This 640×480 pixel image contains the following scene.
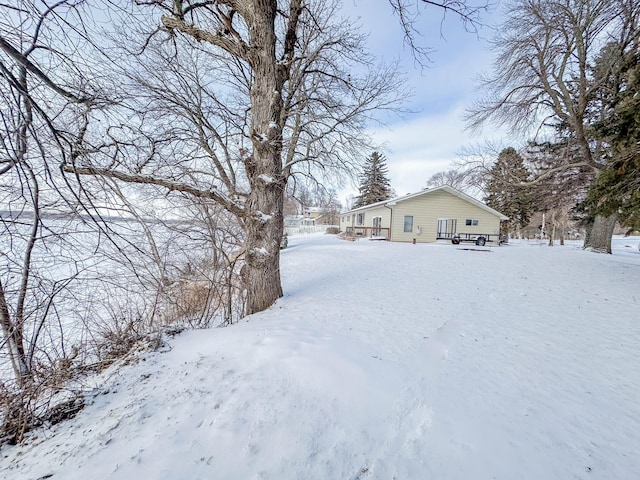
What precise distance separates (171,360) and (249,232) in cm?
236

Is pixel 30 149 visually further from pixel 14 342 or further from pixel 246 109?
pixel 246 109

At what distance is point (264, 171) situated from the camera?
4.37m

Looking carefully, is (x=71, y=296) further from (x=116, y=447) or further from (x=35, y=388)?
(x=116, y=447)

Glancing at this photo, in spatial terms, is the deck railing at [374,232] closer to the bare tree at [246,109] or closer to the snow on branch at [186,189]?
the bare tree at [246,109]

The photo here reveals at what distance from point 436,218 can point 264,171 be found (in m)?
17.4

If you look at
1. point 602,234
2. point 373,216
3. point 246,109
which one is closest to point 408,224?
point 373,216

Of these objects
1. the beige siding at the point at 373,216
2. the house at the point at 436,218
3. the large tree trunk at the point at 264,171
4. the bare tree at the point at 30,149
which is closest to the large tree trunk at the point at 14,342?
the bare tree at the point at 30,149

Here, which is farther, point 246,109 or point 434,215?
point 434,215

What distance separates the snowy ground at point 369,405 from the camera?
4.78ft

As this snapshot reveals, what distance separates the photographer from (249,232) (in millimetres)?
4449

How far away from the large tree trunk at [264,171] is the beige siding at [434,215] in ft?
49.2

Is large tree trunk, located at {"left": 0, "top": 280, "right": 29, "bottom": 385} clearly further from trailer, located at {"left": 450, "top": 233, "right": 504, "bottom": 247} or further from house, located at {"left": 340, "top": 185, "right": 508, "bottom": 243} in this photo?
trailer, located at {"left": 450, "top": 233, "right": 504, "bottom": 247}

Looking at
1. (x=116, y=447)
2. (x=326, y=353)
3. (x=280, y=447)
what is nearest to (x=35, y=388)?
(x=116, y=447)

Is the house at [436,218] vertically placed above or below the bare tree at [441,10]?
below
